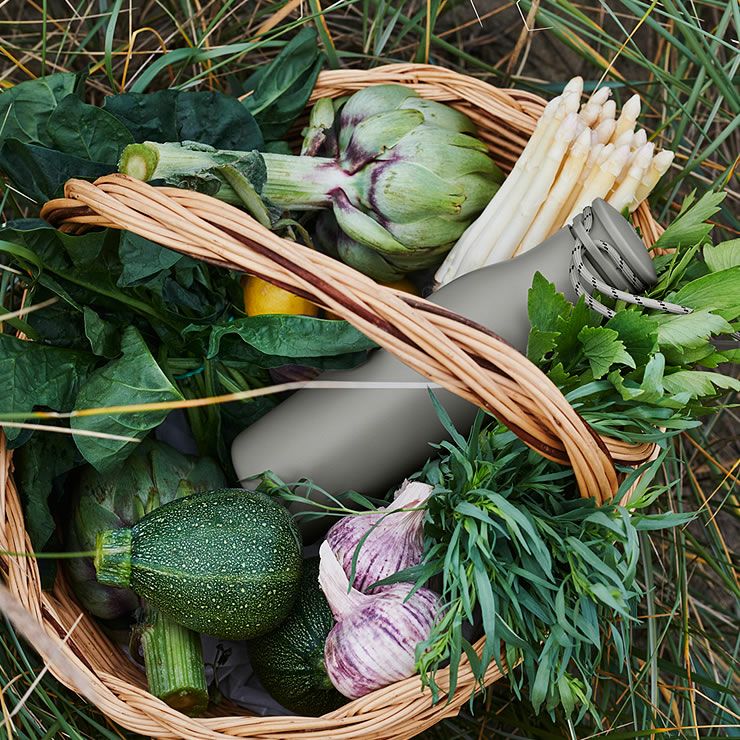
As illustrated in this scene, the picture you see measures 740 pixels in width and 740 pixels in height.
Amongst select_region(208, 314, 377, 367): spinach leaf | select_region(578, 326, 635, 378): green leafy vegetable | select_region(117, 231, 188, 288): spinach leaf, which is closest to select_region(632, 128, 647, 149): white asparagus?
select_region(578, 326, 635, 378): green leafy vegetable

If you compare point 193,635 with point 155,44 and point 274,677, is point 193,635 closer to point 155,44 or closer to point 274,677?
point 274,677

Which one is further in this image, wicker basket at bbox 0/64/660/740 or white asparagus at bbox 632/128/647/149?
white asparagus at bbox 632/128/647/149

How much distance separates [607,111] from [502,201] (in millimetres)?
164

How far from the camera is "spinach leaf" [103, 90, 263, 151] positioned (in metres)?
1.00

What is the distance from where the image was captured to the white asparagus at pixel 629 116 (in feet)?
3.20

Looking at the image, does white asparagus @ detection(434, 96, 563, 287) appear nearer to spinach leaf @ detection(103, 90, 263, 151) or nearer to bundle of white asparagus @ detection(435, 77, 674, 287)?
bundle of white asparagus @ detection(435, 77, 674, 287)

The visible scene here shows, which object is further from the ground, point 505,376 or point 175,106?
point 175,106

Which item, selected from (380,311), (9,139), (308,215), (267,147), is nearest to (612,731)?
(380,311)

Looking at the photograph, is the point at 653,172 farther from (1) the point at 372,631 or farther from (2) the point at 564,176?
(1) the point at 372,631

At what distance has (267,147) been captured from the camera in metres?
1.09

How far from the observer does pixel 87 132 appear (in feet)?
3.08

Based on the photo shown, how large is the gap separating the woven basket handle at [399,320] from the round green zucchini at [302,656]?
0.33 meters

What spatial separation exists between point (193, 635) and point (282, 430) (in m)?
0.25

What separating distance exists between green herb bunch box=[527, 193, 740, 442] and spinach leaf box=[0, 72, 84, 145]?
61 cm
